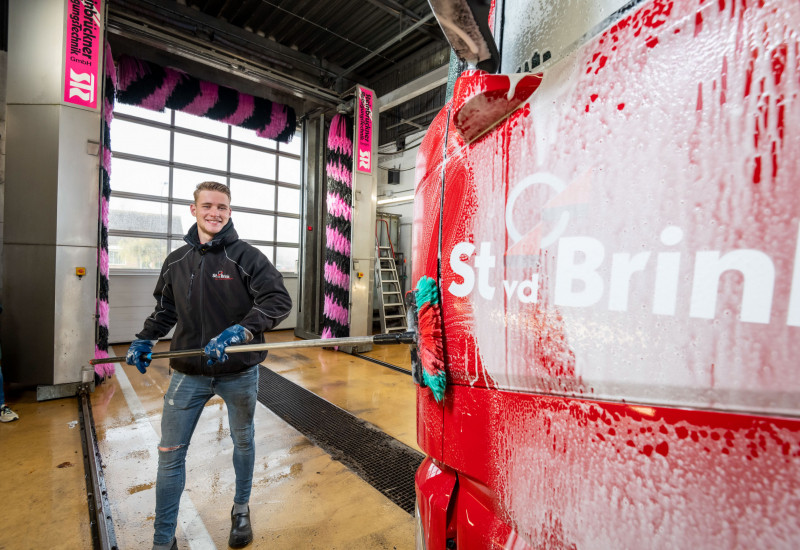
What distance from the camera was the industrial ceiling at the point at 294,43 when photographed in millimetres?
4578

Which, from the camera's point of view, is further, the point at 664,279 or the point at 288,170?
the point at 288,170

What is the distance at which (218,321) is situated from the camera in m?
1.67

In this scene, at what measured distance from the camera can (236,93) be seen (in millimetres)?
5801

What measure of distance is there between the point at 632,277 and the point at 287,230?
25.7 feet

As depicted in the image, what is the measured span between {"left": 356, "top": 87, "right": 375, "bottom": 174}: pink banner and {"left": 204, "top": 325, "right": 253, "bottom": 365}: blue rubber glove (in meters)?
4.48

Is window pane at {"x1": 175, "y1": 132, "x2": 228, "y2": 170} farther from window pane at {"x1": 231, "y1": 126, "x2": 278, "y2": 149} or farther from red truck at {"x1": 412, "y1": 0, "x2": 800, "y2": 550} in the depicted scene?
red truck at {"x1": 412, "y1": 0, "x2": 800, "y2": 550}

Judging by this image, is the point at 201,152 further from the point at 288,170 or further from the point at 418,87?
the point at 418,87

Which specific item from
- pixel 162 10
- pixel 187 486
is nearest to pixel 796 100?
pixel 187 486

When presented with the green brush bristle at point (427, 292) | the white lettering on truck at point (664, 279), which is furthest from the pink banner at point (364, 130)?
the white lettering on truck at point (664, 279)

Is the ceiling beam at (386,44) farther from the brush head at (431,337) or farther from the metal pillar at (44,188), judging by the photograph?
the brush head at (431,337)

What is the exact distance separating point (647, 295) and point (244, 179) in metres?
7.71

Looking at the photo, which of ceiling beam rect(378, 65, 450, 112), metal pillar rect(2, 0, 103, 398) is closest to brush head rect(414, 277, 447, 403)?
metal pillar rect(2, 0, 103, 398)

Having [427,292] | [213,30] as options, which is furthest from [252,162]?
[427,292]

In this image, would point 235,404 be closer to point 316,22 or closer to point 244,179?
point 316,22
